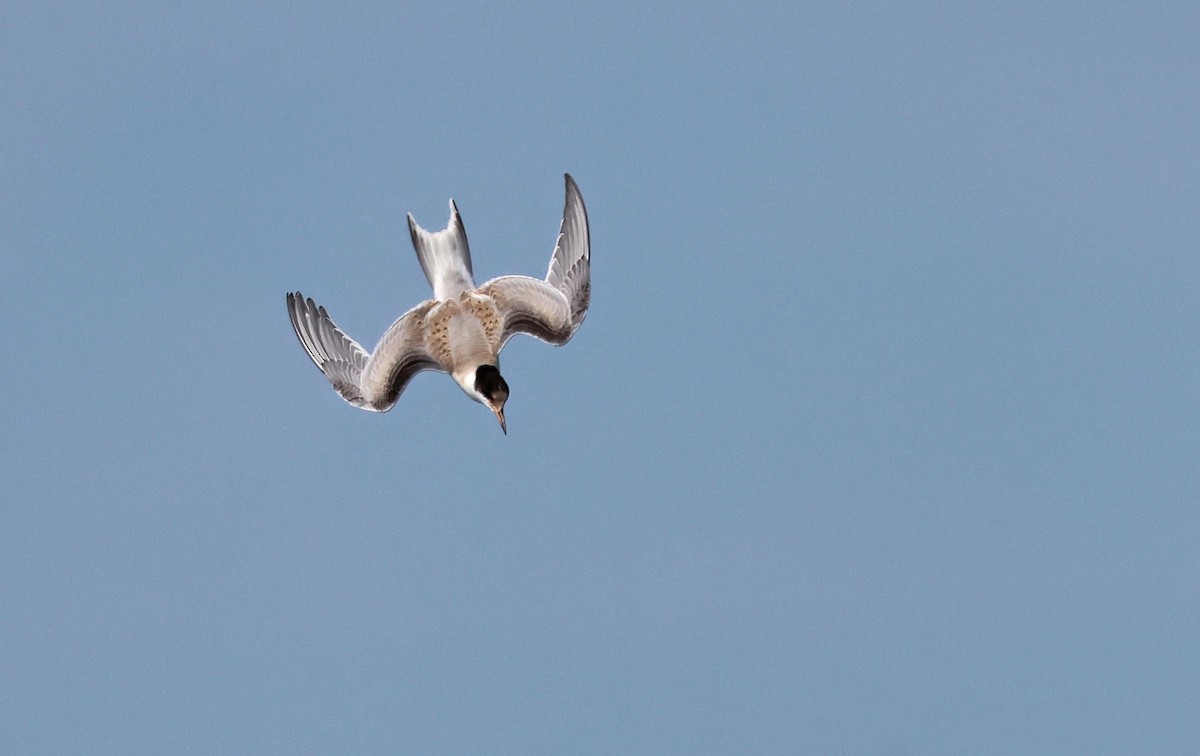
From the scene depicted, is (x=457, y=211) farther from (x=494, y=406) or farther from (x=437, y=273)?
(x=494, y=406)

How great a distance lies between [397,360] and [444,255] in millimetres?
2301

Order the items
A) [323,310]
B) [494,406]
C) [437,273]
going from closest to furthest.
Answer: [494,406] < [437,273] < [323,310]

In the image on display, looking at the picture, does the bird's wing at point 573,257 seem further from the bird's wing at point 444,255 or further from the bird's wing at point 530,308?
the bird's wing at point 444,255

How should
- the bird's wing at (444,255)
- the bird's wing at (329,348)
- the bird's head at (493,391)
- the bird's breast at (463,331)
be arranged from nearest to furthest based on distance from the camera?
the bird's head at (493,391) → the bird's breast at (463,331) → the bird's wing at (444,255) → the bird's wing at (329,348)

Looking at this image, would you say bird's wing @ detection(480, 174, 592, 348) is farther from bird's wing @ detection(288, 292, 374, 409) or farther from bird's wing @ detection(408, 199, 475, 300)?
bird's wing @ detection(288, 292, 374, 409)

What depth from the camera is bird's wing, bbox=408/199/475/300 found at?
28.6 meters

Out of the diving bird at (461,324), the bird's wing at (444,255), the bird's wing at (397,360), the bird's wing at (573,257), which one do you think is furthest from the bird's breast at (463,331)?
the bird's wing at (573,257)

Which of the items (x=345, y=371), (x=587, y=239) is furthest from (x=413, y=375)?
(x=587, y=239)

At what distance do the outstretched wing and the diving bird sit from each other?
0.07 feet

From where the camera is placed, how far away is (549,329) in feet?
95.0

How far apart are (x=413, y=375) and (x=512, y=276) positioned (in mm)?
2865

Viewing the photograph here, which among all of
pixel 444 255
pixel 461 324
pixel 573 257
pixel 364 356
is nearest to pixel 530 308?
pixel 461 324

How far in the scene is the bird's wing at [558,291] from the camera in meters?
28.2

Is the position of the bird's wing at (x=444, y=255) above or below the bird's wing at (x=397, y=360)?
above
